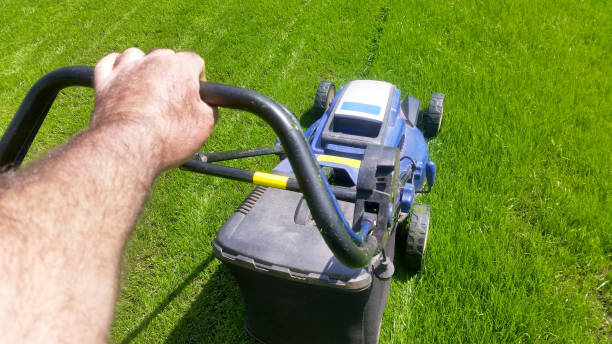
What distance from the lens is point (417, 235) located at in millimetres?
2154

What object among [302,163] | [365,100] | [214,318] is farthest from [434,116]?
[302,163]

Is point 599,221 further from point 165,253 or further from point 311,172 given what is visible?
point 165,253

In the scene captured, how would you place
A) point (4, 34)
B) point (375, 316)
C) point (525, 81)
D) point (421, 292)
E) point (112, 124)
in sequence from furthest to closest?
point (4, 34) → point (525, 81) → point (421, 292) → point (375, 316) → point (112, 124)

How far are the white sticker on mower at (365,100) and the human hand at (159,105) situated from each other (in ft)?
4.66

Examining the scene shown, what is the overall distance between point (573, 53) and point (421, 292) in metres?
2.59

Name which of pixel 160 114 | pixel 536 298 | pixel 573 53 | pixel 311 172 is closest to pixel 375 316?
pixel 536 298

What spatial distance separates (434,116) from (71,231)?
266 centimetres

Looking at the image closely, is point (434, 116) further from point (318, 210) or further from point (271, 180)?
point (318, 210)

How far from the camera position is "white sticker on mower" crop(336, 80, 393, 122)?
235 centimetres

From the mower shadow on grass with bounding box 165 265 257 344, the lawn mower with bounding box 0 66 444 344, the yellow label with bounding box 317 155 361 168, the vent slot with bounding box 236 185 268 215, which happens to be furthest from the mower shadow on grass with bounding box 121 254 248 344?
the yellow label with bounding box 317 155 361 168

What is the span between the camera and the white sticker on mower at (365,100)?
7.70ft

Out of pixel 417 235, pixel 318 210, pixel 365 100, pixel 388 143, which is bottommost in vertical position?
pixel 417 235

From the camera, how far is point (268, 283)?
1688 millimetres

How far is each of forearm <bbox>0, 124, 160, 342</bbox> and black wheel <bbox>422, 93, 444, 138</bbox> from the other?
2.45 metres
